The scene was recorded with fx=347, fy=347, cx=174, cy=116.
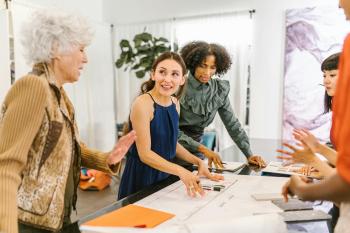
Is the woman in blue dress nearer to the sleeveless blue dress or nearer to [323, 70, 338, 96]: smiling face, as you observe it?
the sleeveless blue dress

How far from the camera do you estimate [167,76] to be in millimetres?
1692

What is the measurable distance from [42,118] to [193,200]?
622mm

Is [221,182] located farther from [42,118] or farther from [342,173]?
[342,173]

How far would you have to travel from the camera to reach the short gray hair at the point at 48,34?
1.10 m

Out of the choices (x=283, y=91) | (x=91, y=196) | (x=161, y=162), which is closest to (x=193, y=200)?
(x=161, y=162)

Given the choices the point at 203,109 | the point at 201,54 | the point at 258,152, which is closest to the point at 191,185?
the point at 203,109

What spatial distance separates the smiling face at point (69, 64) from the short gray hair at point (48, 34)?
20mm

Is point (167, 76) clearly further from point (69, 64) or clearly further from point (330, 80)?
point (330, 80)

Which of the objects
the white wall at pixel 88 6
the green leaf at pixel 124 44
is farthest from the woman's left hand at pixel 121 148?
the white wall at pixel 88 6

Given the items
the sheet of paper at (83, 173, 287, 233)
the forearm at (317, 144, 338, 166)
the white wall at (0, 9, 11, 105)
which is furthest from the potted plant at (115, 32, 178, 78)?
the forearm at (317, 144, 338, 166)

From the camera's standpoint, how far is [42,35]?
1.10 metres

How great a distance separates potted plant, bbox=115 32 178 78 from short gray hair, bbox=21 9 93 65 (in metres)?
3.55

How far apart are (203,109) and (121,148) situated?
1018 mm

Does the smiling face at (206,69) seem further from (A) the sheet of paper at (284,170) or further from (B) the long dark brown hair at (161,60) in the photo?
(A) the sheet of paper at (284,170)
